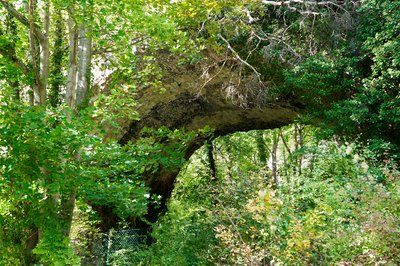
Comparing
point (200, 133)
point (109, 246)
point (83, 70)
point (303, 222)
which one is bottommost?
point (109, 246)

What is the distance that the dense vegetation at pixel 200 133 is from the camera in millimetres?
5078

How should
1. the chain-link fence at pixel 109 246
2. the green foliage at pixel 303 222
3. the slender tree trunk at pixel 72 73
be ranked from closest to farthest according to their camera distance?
1. the green foliage at pixel 303 222
2. the slender tree trunk at pixel 72 73
3. the chain-link fence at pixel 109 246

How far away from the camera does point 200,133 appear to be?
7.77 metres

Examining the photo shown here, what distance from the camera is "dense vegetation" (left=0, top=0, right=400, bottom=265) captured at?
16.7 feet

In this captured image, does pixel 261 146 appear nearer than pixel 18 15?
No

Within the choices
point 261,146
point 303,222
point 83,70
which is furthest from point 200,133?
point 261,146

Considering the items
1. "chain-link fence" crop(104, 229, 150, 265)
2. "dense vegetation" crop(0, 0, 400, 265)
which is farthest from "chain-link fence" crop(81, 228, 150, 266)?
"dense vegetation" crop(0, 0, 400, 265)

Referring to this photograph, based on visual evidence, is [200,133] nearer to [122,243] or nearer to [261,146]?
[122,243]

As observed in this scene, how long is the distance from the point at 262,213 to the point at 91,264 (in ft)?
16.0

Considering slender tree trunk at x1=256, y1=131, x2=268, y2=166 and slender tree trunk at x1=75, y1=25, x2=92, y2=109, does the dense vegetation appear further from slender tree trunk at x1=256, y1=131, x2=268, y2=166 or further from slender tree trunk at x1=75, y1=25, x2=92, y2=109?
slender tree trunk at x1=256, y1=131, x2=268, y2=166

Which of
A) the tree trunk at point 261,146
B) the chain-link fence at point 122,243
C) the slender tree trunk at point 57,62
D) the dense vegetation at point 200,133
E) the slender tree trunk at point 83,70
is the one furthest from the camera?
the tree trunk at point 261,146

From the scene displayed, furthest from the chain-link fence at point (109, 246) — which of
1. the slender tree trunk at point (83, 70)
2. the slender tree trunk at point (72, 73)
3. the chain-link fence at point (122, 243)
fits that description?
the slender tree trunk at point (72, 73)

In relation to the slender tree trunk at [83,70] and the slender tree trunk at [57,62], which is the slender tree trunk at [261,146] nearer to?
the slender tree trunk at [57,62]

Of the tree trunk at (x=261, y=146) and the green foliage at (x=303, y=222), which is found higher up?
the tree trunk at (x=261, y=146)
